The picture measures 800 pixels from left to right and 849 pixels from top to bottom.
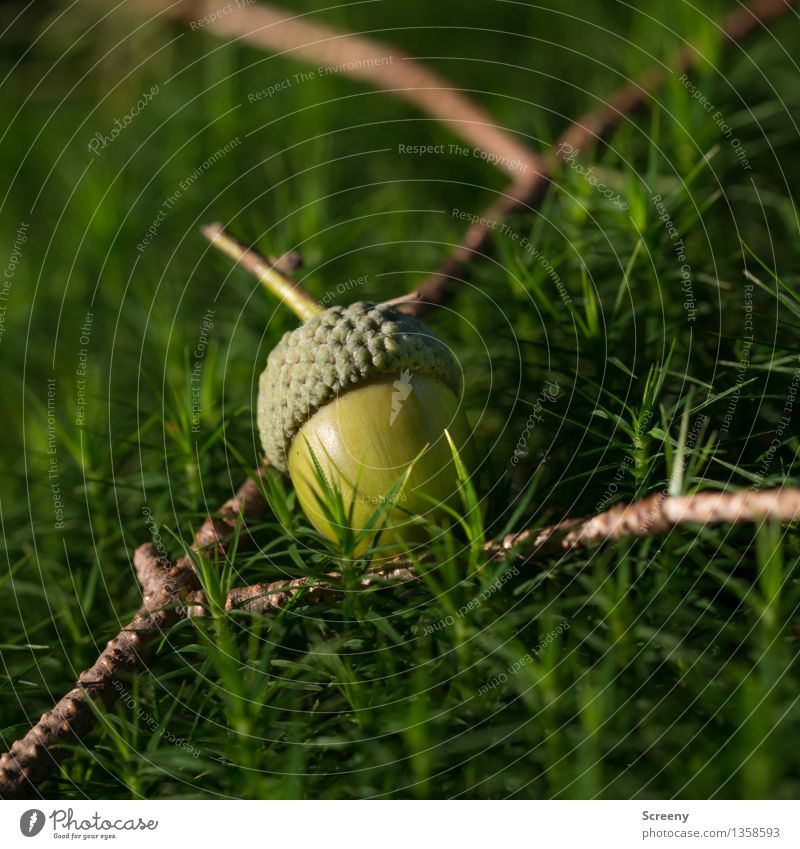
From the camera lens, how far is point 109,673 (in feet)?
3.59

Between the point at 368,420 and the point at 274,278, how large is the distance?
35 centimetres

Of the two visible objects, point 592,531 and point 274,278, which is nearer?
point 592,531

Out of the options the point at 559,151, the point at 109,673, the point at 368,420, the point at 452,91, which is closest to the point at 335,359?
the point at 368,420

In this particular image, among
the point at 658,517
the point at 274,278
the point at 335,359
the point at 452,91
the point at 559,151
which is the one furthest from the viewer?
the point at 452,91

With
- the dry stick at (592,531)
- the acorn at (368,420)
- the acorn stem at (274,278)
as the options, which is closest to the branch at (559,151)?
the acorn stem at (274,278)

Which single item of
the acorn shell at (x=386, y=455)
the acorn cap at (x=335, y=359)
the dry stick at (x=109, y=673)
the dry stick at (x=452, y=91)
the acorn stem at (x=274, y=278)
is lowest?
the dry stick at (x=109, y=673)

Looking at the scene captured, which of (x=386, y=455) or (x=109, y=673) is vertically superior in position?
(x=386, y=455)

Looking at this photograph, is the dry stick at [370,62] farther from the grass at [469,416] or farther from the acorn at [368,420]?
the acorn at [368,420]

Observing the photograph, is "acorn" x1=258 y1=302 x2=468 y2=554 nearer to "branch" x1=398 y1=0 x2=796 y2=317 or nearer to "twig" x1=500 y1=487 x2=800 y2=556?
"twig" x1=500 y1=487 x2=800 y2=556

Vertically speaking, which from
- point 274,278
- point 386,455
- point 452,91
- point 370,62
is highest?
point 370,62

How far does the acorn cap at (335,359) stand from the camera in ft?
3.71

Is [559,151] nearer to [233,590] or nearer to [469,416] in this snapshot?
[469,416]

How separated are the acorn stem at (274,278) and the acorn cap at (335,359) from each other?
0.11m

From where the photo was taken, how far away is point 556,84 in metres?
2.20
